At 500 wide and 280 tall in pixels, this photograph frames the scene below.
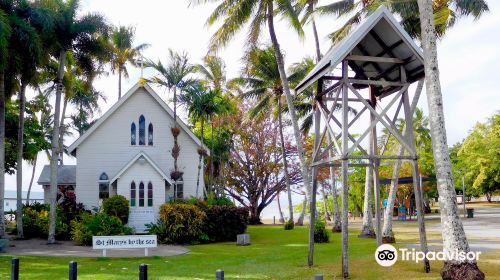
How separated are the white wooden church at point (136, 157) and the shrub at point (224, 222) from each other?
3.53 m

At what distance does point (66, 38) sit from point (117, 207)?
8.97m

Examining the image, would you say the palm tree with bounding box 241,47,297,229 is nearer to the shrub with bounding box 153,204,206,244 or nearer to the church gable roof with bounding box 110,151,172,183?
the church gable roof with bounding box 110,151,172,183

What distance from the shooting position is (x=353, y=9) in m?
26.1

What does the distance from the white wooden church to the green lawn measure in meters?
7.98

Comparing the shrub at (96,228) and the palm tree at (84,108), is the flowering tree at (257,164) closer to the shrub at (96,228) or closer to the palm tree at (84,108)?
the palm tree at (84,108)

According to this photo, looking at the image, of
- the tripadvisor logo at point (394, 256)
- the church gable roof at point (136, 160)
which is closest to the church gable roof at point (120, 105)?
the church gable roof at point (136, 160)

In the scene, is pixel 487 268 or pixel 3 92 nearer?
pixel 487 268

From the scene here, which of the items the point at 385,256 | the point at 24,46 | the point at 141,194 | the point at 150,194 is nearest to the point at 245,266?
the point at 385,256

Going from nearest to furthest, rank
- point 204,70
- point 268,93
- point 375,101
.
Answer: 1. point 375,101
2. point 268,93
3. point 204,70

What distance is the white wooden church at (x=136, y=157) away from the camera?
2730cm

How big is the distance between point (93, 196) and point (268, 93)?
1568 centimetres

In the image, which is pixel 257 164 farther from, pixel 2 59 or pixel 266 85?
pixel 2 59

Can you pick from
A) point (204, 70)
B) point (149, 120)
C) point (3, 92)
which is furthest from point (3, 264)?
point (204, 70)

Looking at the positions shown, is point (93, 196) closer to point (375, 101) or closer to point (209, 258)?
point (209, 258)
